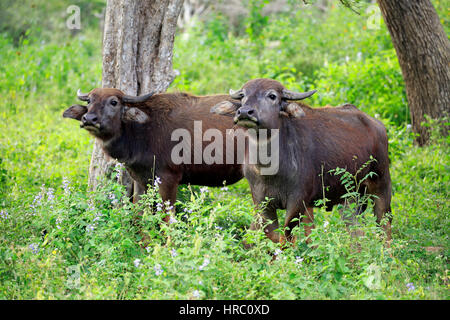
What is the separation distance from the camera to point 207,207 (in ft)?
18.1

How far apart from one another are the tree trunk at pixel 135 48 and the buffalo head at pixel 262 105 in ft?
5.12

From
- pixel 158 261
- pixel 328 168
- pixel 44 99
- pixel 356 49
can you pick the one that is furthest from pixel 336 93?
pixel 158 261

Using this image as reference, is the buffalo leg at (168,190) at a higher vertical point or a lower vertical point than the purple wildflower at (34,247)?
higher

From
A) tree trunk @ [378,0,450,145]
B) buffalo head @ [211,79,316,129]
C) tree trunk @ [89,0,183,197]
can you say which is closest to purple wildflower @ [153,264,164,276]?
buffalo head @ [211,79,316,129]

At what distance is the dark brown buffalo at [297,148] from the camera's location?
6.32m

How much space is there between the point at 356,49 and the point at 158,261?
10.0 meters

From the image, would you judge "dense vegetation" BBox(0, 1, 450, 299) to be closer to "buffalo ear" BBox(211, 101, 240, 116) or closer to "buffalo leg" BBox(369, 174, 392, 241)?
"buffalo leg" BBox(369, 174, 392, 241)

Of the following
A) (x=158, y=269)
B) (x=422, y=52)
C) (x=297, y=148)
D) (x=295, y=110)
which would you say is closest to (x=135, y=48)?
(x=295, y=110)

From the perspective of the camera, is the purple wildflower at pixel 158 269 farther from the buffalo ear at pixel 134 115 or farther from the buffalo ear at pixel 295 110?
the buffalo ear at pixel 134 115

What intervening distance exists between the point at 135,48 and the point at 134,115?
3.21ft

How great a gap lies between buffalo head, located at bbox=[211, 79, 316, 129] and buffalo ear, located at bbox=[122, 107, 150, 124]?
104 cm

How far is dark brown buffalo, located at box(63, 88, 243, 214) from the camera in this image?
700 centimetres

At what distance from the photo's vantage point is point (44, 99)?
12695 mm

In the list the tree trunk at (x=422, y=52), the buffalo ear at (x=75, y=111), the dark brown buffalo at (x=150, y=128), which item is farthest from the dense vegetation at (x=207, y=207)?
the buffalo ear at (x=75, y=111)
